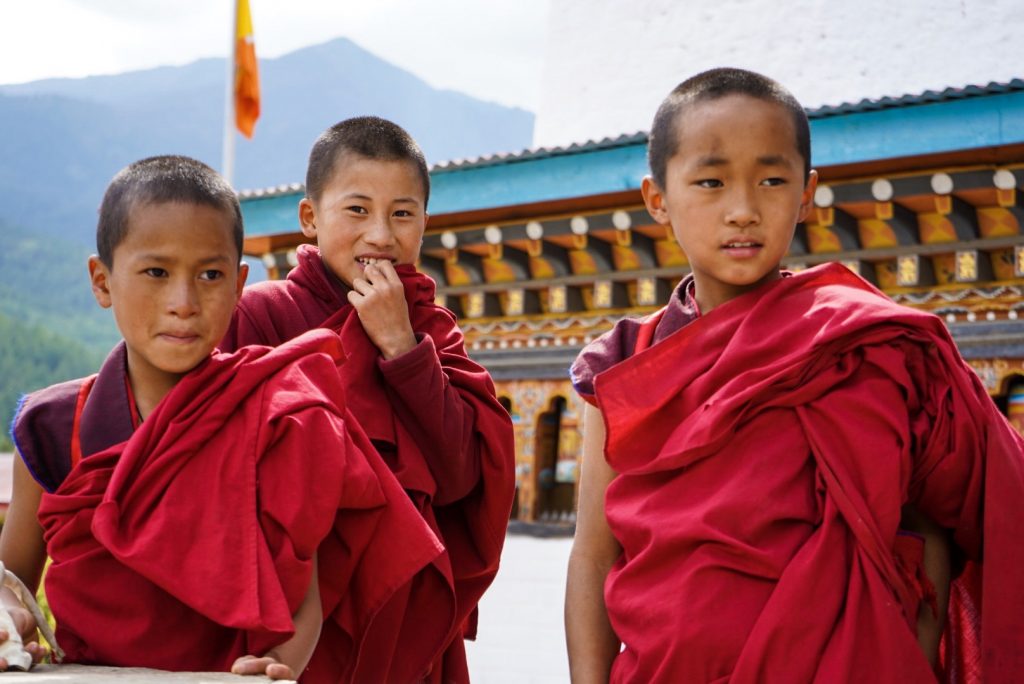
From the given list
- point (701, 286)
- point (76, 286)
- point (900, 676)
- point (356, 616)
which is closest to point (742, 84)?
point (701, 286)

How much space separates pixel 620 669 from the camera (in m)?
1.57

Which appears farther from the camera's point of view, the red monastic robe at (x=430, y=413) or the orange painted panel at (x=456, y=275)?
the orange painted panel at (x=456, y=275)

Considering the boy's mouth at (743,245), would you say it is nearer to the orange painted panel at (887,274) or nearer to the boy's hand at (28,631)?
the boy's hand at (28,631)

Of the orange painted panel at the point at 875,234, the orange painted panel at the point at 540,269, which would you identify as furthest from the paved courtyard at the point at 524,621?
the orange painted panel at the point at 875,234

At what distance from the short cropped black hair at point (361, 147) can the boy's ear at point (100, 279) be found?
1.55 feet

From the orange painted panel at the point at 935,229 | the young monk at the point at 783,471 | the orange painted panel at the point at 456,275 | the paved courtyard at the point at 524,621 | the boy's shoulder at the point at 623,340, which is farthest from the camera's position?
the orange painted panel at the point at 456,275

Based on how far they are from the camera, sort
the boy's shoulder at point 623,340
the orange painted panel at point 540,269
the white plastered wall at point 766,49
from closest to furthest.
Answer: the boy's shoulder at point 623,340 < the orange painted panel at point 540,269 < the white plastered wall at point 766,49

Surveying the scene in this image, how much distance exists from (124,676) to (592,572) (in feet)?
→ 2.29

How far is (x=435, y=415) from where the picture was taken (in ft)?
6.20

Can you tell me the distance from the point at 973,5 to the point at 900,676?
19.0 feet

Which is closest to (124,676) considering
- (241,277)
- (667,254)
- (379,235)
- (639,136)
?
(241,277)

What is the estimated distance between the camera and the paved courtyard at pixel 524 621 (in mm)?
3846

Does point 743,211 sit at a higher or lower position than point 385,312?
higher

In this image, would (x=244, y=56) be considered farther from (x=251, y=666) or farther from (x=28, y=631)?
(x=251, y=666)
